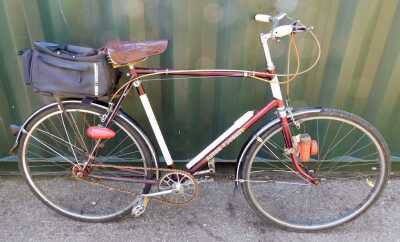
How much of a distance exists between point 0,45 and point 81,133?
87cm

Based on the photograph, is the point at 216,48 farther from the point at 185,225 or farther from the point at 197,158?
the point at 185,225

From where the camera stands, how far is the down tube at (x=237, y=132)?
8.50 feet

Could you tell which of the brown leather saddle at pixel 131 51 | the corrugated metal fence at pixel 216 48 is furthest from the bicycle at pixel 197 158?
the corrugated metal fence at pixel 216 48

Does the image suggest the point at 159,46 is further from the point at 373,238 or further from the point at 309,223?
the point at 373,238

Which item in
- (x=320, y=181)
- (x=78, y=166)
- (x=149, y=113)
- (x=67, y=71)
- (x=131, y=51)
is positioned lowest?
(x=320, y=181)

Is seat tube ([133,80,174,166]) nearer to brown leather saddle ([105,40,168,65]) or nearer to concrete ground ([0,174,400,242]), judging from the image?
brown leather saddle ([105,40,168,65])

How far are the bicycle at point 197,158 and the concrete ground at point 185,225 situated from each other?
0.30ft

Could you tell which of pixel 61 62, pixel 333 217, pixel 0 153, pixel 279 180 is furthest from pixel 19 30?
pixel 333 217

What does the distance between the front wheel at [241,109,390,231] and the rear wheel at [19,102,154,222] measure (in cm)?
96

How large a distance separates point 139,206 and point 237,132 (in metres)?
0.90

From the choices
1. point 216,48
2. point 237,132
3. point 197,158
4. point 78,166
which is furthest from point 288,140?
point 78,166

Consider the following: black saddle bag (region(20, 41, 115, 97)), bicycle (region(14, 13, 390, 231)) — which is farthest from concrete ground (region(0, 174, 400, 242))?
black saddle bag (region(20, 41, 115, 97))

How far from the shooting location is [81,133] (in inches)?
126

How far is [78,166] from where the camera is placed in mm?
2812
